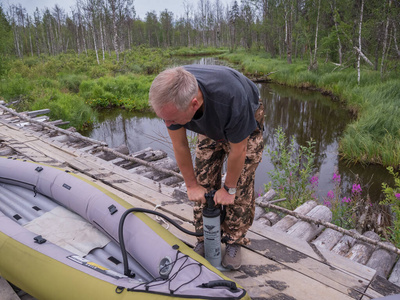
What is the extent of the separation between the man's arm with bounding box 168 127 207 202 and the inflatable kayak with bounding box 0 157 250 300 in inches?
14.4

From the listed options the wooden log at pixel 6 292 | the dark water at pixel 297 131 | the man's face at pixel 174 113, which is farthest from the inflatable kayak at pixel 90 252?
the dark water at pixel 297 131

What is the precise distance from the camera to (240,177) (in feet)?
6.91

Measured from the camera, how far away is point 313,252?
2443 millimetres

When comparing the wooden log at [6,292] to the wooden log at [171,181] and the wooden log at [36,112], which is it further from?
the wooden log at [36,112]

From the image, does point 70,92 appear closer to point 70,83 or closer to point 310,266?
point 70,83

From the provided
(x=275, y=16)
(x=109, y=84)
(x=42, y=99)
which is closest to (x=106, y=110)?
(x=109, y=84)

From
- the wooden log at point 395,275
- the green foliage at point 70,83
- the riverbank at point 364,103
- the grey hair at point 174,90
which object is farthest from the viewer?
the green foliage at point 70,83

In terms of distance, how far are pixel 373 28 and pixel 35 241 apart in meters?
15.5

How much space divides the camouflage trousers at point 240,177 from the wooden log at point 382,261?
47.7 inches

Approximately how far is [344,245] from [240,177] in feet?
4.89

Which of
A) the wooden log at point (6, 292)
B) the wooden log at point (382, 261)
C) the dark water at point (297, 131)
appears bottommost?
the dark water at point (297, 131)

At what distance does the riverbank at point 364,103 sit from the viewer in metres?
6.75

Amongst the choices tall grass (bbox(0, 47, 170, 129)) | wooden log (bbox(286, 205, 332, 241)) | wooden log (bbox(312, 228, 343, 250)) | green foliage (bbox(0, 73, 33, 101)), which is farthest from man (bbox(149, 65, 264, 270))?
green foliage (bbox(0, 73, 33, 101))

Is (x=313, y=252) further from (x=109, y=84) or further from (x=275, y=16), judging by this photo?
(x=275, y=16)
